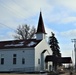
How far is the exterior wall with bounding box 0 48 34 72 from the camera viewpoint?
2347 inches

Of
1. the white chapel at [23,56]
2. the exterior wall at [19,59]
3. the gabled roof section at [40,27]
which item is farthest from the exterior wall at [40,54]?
the gabled roof section at [40,27]

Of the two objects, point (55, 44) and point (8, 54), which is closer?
point (8, 54)

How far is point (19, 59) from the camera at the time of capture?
2382 inches

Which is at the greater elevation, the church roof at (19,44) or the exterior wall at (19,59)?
the church roof at (19,44)

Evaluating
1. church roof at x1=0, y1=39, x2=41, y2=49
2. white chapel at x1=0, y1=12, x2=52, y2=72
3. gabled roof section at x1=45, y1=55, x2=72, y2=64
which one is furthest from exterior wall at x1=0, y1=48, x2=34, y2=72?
gabled roof section at x1=45, y1=55, x2=72, y2=64

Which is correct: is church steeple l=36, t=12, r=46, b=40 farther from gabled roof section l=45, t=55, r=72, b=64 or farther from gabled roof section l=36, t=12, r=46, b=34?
gabled roof section l=45, t=55, r=72, b=64

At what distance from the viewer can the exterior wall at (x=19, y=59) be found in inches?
2347

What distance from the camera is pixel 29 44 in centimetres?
6156

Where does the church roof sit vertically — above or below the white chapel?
above

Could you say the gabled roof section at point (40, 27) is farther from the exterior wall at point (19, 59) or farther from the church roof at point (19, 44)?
the exterior wall at point (19, 59)

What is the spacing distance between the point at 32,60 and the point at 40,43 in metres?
5.78

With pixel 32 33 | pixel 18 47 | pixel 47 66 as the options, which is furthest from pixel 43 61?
pixel 32 33

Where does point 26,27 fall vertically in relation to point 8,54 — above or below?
above

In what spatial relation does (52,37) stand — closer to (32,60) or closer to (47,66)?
(47,66)
